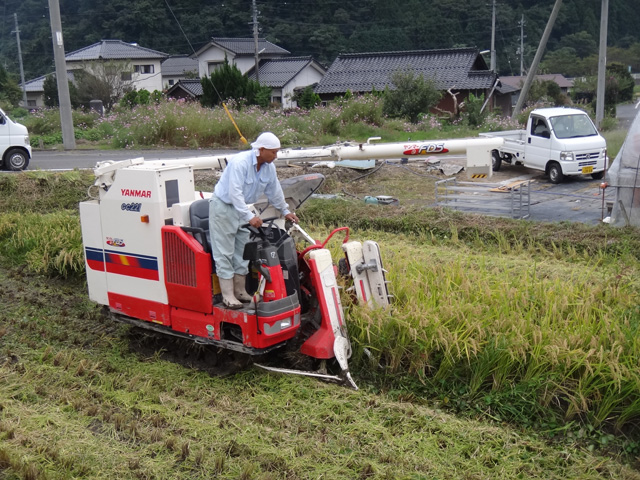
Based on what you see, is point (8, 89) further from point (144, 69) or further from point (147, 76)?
point (147, 76)

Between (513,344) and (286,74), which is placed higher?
(286,74)

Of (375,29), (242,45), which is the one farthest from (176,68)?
(375,29)

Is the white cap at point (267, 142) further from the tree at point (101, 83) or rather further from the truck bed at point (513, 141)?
the tree at point (101, 83)

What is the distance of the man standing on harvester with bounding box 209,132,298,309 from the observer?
5.78 m

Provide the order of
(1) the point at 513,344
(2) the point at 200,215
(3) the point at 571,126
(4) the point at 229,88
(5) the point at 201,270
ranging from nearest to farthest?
1. (1) the point at 513,344
2. (5) the point at 201,270
3. (2) the point at 200,215
4. (3) the point at 571,126
5. (4) the point at 229,88

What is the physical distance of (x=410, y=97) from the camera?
27672 millimetres

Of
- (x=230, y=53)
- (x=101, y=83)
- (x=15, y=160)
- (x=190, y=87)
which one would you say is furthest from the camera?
(x=230, y=53)

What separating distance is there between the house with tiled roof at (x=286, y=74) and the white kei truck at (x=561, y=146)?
102ft

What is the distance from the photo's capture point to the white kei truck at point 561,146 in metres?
15.9

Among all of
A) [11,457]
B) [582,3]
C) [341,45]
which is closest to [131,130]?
[11,457]

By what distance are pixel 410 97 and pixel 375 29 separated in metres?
34.1

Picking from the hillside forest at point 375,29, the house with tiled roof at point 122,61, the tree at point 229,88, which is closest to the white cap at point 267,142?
the tree at point 229,88

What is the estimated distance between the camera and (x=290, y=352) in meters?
6.44

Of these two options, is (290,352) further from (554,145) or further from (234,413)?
(554,145)
